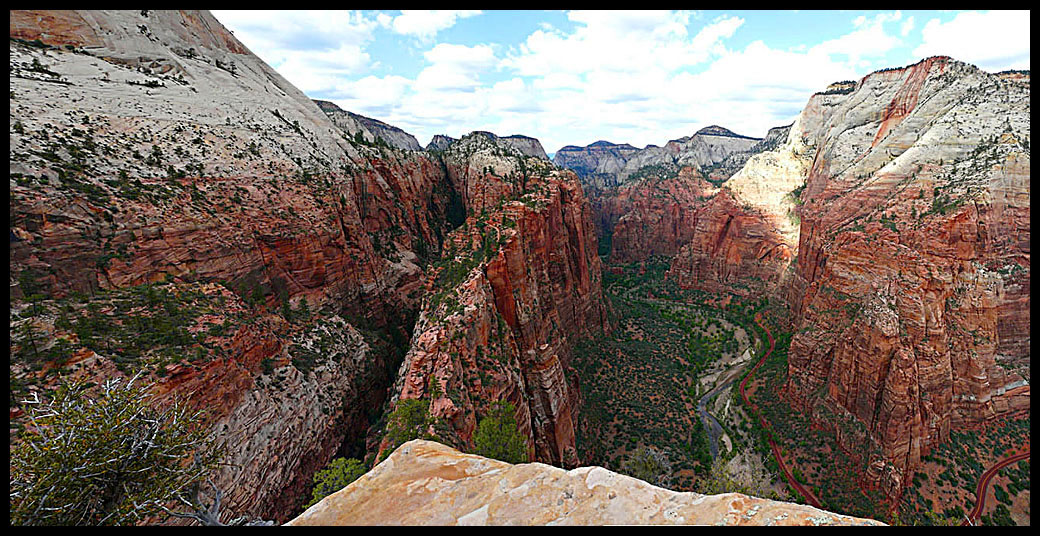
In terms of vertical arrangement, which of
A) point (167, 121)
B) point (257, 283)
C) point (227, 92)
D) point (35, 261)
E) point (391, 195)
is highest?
point (227, 92)

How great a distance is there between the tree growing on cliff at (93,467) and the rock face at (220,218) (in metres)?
5.22

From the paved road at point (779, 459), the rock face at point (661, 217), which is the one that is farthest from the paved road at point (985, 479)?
the rock face at point (661, 217)

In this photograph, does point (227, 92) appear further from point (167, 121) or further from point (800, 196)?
point (800, 196)

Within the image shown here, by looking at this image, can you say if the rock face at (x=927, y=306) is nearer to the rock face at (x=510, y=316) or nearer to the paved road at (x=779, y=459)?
the paved road at (x=779, y=459)

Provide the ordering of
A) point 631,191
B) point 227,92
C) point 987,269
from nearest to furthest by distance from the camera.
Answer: point 987,269 → point 227,92 → point 631,191

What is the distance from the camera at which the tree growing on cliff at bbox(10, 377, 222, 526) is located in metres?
6.30

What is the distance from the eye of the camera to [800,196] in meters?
62.0

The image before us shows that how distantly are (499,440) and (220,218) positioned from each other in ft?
63.1

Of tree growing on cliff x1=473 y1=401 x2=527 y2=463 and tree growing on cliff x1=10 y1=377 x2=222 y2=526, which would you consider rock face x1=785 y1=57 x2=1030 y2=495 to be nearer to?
tree growing on cliff x1=473 y1=401 x2=527 y2=463

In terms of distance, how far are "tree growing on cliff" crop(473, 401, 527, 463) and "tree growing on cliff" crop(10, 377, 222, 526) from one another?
32.4 feet

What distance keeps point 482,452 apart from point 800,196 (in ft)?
229

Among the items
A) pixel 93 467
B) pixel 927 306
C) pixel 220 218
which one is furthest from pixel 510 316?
pixel 927 306

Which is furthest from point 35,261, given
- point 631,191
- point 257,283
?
point 631,191

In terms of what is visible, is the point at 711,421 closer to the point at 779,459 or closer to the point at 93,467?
the point at 779,459
